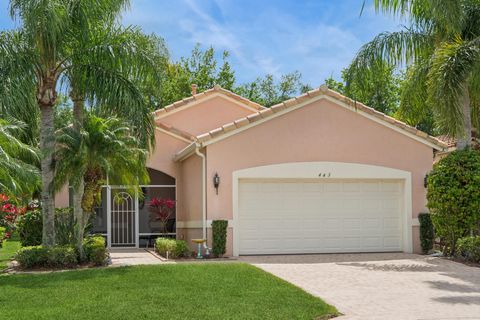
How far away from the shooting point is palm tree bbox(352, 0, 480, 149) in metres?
14.2

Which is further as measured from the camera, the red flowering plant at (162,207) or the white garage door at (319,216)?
the red flowering plant at (162,207)

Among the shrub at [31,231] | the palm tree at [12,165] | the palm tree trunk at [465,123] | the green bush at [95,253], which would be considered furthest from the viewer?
the shrub at [31,231]

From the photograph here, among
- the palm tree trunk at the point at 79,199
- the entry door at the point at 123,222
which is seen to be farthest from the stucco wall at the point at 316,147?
the entry door at the point at 123,222

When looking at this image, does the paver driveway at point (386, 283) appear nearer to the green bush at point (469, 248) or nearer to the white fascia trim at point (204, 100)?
the green bush at point (469, 248)

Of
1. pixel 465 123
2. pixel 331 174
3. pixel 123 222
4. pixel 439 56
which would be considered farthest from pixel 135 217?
pixel 439 56

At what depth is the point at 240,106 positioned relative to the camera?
24172 millimetres

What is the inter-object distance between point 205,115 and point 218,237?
8.32 meters

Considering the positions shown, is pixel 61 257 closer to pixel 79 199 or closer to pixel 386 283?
pixel 79 199

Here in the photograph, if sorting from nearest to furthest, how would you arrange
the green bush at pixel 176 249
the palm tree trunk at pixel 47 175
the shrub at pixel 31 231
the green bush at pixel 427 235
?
the palm tree trunk at pixel 47 175 → the green bush at pixel 176 249 → the green bush at pixel 427 235 → the shrub at pixel 31 231

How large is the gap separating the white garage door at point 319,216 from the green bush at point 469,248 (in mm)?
2794

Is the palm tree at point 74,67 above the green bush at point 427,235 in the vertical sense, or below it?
above

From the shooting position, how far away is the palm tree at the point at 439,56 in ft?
46.7

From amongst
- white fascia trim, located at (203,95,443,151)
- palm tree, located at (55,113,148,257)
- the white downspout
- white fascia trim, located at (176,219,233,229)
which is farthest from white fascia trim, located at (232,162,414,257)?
palm tree, located at (55,113,148,257)

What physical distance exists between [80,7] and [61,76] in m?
1.75
